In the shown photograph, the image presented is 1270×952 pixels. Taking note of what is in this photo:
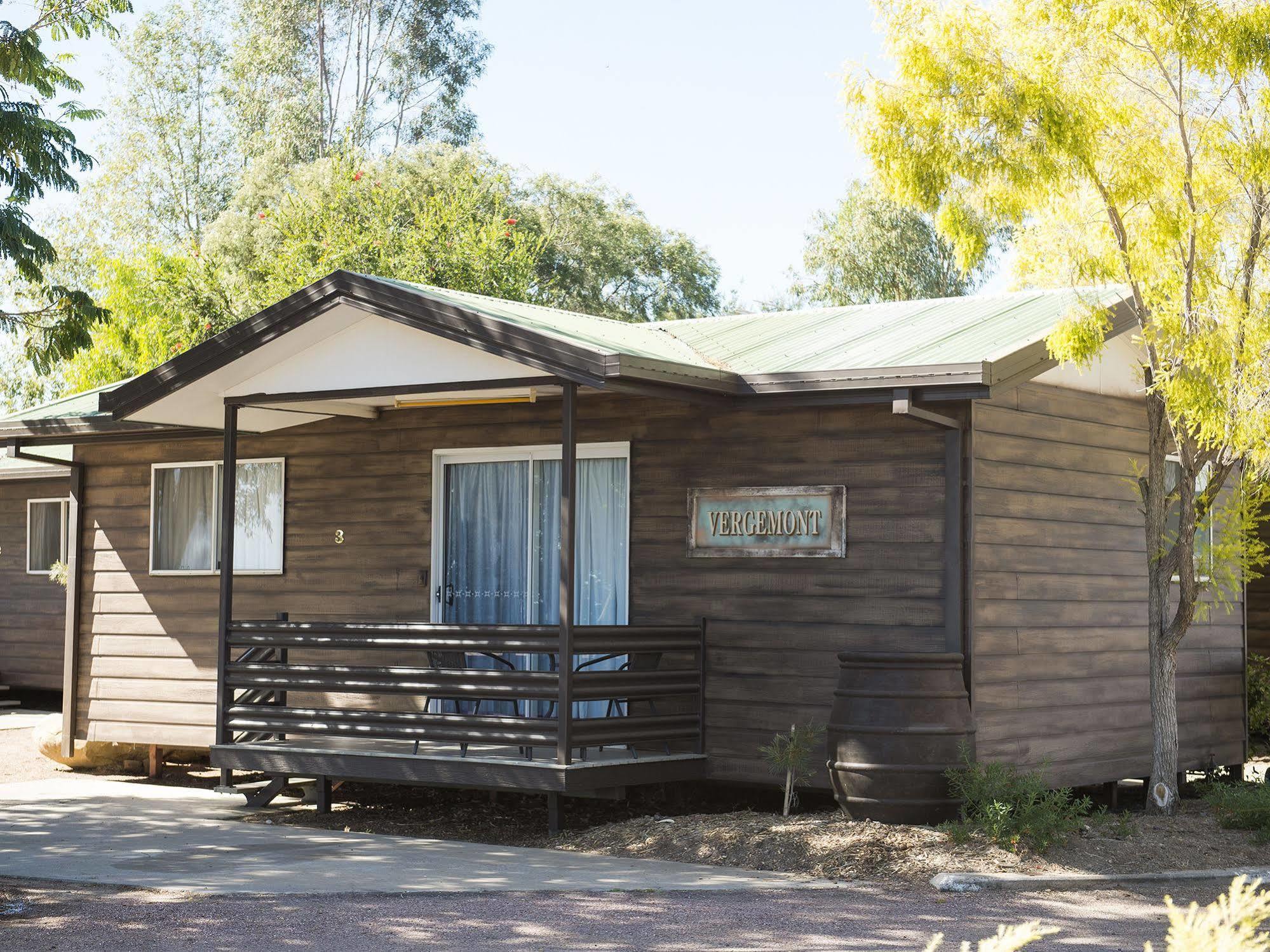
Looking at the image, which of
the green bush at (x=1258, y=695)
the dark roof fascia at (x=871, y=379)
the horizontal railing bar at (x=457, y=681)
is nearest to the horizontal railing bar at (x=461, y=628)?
the horizontal railing bar at (x=457, y=681)

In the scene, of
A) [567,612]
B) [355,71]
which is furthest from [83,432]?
[355,71]

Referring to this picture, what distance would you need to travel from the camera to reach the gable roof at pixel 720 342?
907cm

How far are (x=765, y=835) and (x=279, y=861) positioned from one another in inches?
109

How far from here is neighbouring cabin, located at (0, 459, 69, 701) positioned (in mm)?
18547

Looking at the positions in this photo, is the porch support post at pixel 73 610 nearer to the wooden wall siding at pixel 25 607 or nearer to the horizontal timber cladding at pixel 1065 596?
the wooden wall siding at pixel 25 607

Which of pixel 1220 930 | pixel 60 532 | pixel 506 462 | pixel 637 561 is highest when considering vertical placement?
pixel 506 462

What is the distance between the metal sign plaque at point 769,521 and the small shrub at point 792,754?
114cm

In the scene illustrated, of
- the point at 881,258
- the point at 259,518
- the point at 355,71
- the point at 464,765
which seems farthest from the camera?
the point at 355,71

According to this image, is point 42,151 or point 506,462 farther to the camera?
point 42,151

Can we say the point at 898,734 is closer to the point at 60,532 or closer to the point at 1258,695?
the point at 1258,695

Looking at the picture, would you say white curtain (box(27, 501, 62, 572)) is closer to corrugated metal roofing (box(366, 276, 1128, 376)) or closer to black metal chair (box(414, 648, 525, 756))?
A: black metal chair (box(414, 648, 525, 756))

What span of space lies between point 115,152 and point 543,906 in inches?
1368

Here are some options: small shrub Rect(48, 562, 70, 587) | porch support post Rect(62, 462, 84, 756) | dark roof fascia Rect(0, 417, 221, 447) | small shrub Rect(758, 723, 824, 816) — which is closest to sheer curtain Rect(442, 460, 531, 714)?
small shrub Rect(758, 723, 824, 816)

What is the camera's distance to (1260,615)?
15219 mm
